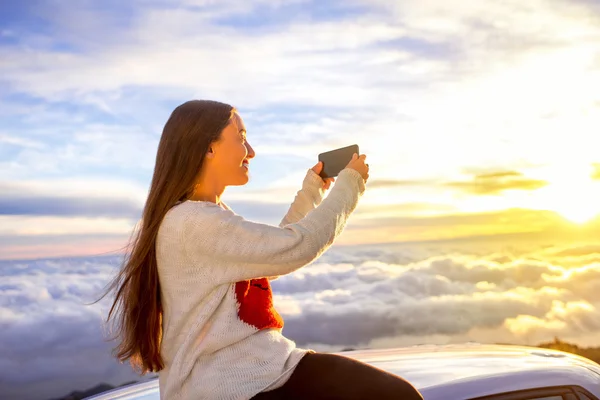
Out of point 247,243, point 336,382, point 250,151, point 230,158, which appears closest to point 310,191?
point 250,151

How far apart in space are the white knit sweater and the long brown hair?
4 centimetres

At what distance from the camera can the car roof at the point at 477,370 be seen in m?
2.60

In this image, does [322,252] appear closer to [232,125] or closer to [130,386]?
[232,125]

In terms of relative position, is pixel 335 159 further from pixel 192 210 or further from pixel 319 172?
pixel 192 210

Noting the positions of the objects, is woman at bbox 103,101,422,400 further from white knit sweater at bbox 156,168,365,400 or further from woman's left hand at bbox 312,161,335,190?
woman's left hand at bbox 312,161,335,190

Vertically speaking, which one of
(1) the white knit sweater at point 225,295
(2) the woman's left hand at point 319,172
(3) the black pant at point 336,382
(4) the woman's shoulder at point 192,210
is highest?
(2) the woman's left hand at point 319,172

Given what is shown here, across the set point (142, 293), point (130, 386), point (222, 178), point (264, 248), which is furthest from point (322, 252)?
point (130, 386)

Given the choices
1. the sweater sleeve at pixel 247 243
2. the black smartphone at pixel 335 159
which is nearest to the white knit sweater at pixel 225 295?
the sweater sleeve at pixel 247 243

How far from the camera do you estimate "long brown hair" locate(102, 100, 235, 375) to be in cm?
286

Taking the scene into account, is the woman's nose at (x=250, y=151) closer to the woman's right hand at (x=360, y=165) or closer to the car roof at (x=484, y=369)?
the woman's right hand at (x=360, y=165)

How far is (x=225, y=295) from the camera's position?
8.98 feet

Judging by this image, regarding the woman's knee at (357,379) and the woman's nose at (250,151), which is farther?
the woman's nose at (250,151)

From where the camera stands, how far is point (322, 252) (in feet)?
9.25

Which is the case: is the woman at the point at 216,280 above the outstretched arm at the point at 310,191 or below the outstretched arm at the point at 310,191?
below
